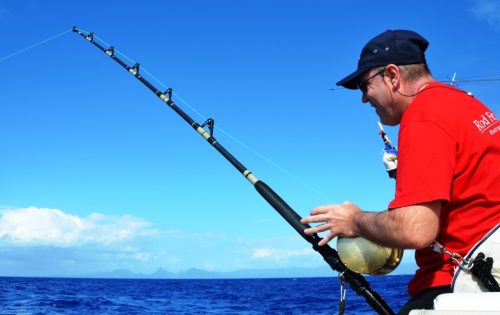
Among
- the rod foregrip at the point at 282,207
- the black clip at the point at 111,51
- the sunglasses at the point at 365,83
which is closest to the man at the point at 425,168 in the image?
the sunglasses at the point at 365,83

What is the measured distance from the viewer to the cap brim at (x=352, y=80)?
8.51ft

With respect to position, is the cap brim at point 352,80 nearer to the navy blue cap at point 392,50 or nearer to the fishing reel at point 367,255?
the navy blue cap at point 392,50

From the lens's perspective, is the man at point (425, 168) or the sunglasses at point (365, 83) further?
the sunglasses at point (365, 83)

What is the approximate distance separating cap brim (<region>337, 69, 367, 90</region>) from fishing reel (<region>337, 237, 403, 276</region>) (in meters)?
0.73

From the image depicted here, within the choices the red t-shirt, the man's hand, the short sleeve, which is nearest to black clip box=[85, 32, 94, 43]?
the man's hand

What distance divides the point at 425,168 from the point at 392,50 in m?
0.63

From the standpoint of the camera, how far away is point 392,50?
8.21 feet

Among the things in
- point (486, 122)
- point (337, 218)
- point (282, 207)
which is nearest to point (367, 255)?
point (337, 218)

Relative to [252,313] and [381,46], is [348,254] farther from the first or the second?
[252,313]

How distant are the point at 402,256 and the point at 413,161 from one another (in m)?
0.64

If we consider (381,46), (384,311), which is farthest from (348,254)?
(381,46)

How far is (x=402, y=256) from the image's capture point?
8.61 feet

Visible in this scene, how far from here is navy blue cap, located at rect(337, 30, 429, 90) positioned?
249 cm

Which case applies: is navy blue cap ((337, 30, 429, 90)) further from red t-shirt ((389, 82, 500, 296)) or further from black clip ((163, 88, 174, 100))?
black clip ((163, 88, 174, 100))
